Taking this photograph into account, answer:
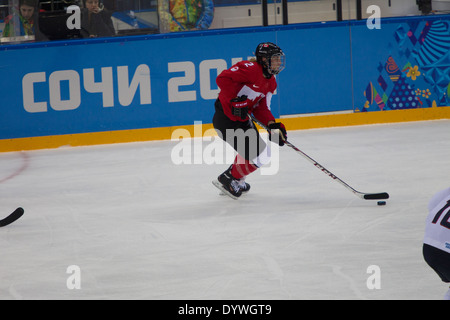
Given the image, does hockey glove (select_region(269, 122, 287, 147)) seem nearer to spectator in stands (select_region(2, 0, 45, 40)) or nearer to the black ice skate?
the black ice skate

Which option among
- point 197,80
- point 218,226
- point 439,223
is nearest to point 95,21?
point 197,80

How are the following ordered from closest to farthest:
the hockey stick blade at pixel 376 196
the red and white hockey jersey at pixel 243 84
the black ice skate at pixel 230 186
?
the hockey stick blade at pixel 376 196, the red and white hockey jersey at pixel 243 84, the black ice skate at pixel 230 186

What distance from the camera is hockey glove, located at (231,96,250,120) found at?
14.4ft

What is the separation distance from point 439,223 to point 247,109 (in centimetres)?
253

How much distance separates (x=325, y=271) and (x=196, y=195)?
6.38 feet

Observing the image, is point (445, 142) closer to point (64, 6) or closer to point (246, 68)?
point (246, 68)

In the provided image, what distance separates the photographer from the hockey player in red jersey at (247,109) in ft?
14.5

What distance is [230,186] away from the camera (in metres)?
4.62

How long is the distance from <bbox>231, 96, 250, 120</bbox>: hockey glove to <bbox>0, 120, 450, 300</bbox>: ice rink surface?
→ 554mm

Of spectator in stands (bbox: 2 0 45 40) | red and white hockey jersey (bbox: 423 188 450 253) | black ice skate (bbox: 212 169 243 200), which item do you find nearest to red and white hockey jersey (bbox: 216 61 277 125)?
black ice skate (bbox: 212 169 243 200)

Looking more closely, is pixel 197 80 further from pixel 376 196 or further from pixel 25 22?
pixel 376 196

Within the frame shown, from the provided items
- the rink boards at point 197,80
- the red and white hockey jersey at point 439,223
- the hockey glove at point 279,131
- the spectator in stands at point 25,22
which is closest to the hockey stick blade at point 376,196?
the hockey glove at point 279,131

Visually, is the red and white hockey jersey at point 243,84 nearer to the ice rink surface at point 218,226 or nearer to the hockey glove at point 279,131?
the hockey glove at point 279,131
